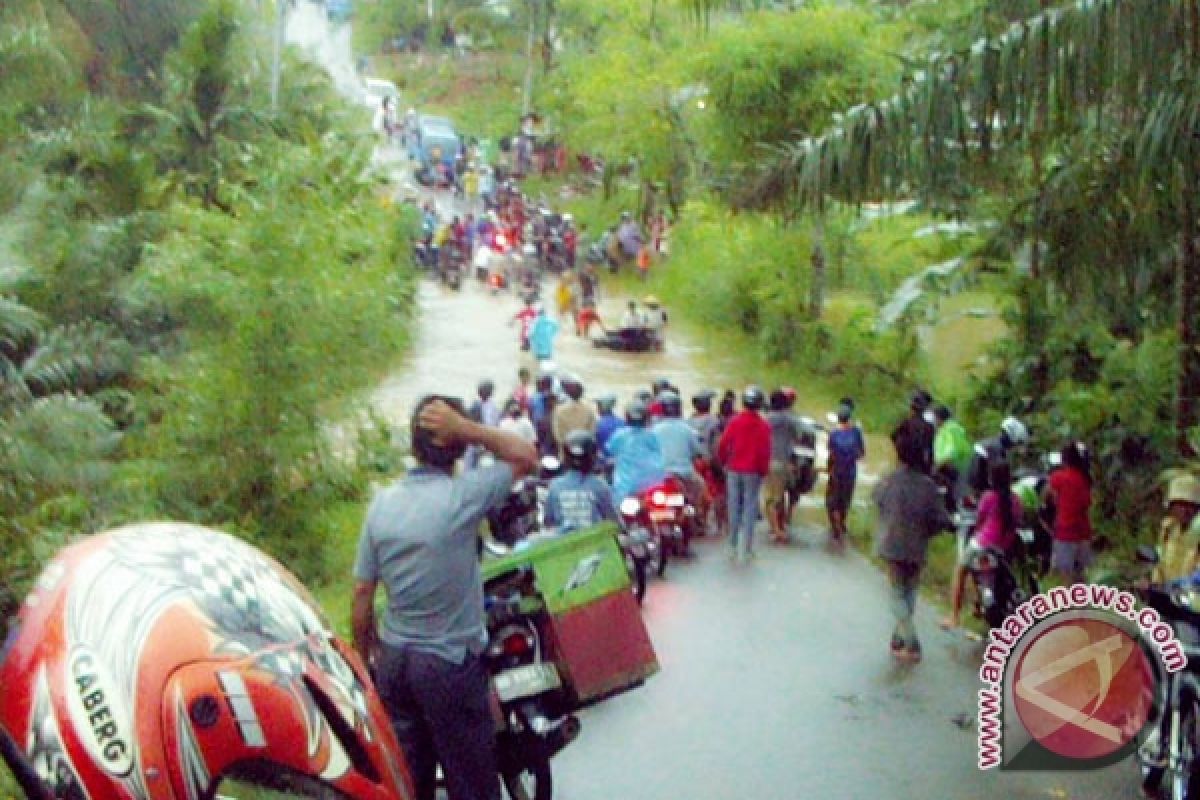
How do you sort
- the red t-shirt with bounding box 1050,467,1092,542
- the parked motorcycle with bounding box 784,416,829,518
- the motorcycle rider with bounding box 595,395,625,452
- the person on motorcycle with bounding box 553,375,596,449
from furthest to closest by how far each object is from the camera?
the person on motorcycle with bounding box 553,375,596,449, the parked motorcycle with bounding box 784,416,829,518, the motorcycle rider with bounding box 595,395,625,452, the red t-shirt with bounding box 1050,467,1092,542

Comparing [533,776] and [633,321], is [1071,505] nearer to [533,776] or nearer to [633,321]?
[533,776]

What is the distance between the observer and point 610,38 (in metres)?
38.7

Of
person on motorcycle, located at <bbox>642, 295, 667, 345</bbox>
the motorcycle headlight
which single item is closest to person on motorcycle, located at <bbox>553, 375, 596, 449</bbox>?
the motorcycle headlight

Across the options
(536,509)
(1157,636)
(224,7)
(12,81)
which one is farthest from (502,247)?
(1157,636)

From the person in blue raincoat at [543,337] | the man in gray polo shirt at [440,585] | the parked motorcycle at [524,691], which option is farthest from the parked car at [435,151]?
the man in gray polo shirt at [440,585]

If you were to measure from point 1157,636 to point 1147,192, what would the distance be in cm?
401

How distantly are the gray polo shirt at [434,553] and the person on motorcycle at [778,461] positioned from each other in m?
9.13

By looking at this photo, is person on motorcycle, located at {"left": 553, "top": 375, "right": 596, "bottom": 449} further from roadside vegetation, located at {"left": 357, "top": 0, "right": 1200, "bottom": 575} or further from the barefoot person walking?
the barefoot person walking

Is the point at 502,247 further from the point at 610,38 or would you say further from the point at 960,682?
the point at 960,682

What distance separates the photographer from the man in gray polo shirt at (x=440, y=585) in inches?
218

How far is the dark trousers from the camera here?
5.56 metres

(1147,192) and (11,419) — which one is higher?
(1147,192)

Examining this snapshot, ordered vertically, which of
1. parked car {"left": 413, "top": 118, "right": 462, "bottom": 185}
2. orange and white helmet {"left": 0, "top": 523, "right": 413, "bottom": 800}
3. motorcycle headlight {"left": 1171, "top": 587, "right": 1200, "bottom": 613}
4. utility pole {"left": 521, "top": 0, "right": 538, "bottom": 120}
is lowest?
motorcycle headlight {"left": 1171, "top": 587, "right": 1200, "bottom": 613}

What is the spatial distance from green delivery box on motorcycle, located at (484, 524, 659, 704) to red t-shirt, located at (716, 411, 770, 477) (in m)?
6.22
